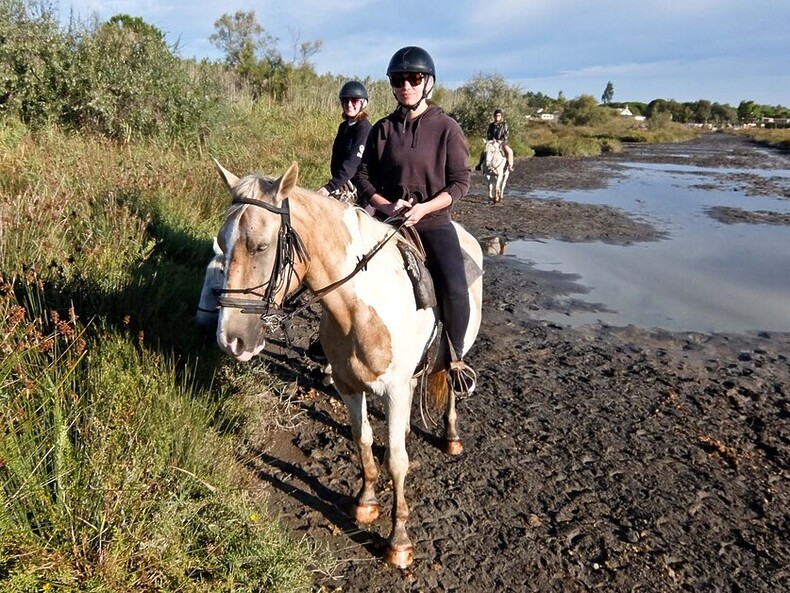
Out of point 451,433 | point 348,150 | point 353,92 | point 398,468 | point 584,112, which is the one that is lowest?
point 451,433

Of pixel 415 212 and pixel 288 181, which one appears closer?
pixel 288 181

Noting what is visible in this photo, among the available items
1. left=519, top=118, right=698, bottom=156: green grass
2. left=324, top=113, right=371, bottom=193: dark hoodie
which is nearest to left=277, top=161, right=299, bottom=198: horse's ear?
left=324, top=113, right=371, bottom=193: dark hoodie

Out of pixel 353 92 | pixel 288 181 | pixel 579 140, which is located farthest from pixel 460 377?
pixel 579 140

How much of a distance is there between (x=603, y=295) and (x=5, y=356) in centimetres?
750

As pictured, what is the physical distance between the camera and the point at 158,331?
4.28m

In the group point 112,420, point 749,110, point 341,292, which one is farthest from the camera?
point 749,110

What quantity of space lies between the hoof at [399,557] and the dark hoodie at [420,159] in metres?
1.94

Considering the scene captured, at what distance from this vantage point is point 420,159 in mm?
3365

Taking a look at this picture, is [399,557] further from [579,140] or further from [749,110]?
[749,110]

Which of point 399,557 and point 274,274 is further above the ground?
point 274,274

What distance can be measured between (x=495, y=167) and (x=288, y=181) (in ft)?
49.1

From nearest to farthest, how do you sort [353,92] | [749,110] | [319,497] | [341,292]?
[341,292]
[319,497]
[353,92]
[749,110]

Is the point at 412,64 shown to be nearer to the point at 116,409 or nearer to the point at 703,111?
the point at 116,409

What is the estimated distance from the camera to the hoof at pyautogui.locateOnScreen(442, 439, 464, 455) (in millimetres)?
4188
